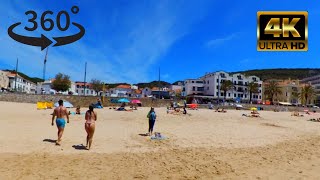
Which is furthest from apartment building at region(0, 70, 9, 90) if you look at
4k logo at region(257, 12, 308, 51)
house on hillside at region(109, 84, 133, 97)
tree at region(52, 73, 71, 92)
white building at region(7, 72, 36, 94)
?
4k logo at region(257, 12, 308, 51)

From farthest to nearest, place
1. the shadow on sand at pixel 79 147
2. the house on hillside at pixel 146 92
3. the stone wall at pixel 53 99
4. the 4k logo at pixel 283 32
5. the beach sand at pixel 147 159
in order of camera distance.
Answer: the house on hillside at pixel 146 92, the stone wall at pixel 53 99, the shadow on sand at pixel 79 147, the 4k logo at pixel 283 32, the beach sand at pixel 147 159

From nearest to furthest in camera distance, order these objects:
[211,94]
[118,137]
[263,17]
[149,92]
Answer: [263,17], [118,137], [211,94], [149,92]

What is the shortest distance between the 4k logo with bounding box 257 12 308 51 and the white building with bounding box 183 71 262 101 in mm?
92293

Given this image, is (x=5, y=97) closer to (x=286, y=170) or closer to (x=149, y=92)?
(x=286, y=170)

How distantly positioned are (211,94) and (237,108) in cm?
3671

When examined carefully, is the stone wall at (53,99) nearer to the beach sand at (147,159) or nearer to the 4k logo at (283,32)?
the beach sand at (147,159)

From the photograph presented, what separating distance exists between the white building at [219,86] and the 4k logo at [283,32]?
9229cm

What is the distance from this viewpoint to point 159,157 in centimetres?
1177

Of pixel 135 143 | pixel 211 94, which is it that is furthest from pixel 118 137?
pixel 211 94

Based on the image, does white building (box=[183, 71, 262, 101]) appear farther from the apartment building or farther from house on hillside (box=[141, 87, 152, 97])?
the apartment building

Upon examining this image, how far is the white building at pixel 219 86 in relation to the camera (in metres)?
105

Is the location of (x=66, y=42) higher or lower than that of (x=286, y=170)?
higher

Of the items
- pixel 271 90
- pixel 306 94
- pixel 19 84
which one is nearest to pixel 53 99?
pixel 19 84

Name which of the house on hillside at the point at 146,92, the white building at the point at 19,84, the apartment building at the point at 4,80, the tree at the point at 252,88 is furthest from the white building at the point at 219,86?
the apartment building at the point at 4,80
